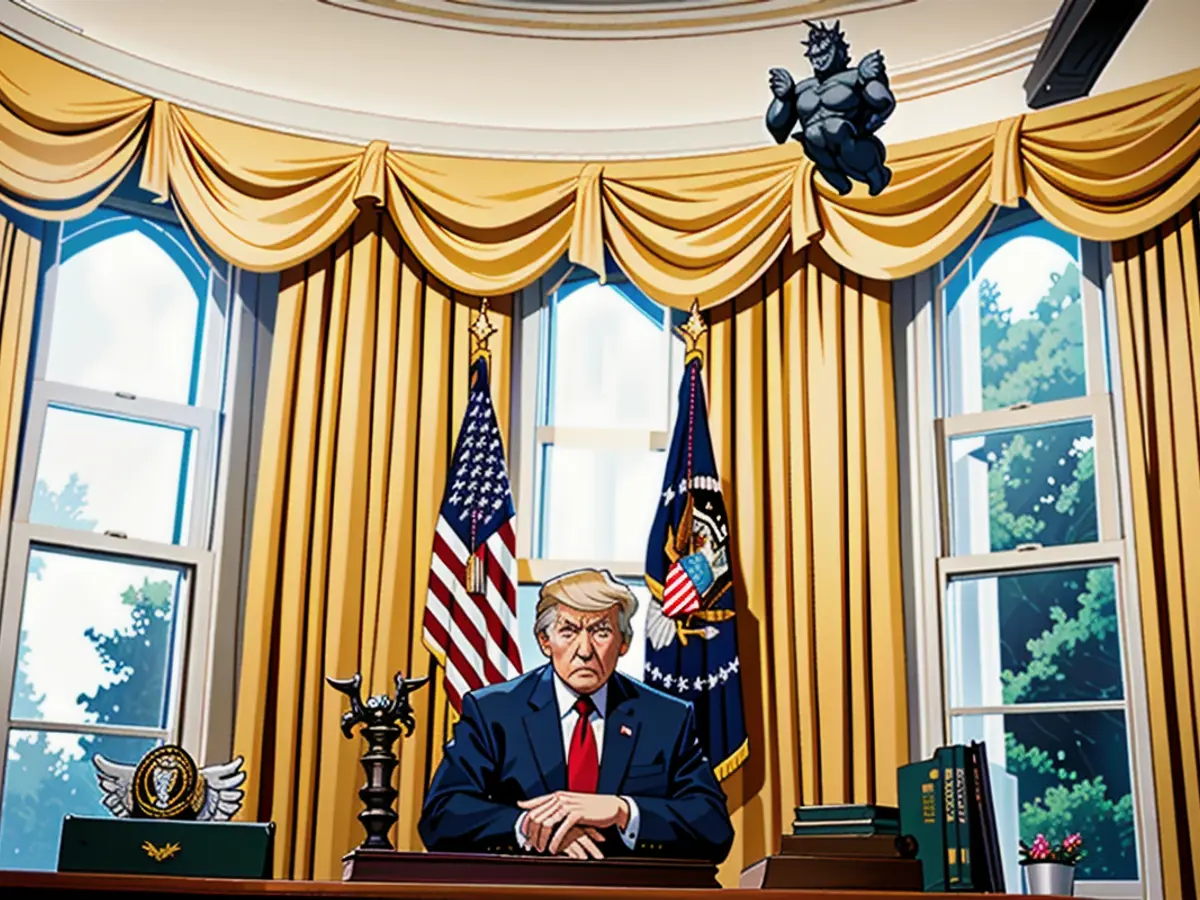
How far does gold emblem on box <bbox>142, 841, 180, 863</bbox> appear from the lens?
2.06 meters

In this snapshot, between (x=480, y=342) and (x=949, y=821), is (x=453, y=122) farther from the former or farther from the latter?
(x=949, y=821)

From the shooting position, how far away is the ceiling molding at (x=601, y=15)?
176 inches

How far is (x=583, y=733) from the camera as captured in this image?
2865mm

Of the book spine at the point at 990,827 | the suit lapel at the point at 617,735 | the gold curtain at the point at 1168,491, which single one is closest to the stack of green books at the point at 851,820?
the book spine at the point at 990,827

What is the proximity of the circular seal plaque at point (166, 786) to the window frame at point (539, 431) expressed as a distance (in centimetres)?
204

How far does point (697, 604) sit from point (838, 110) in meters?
1.68

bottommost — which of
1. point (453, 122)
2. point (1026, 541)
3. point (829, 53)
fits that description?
point (1026, 541)

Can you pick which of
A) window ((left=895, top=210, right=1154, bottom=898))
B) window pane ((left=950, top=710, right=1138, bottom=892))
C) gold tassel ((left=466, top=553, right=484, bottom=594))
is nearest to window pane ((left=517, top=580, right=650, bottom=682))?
gold tassel ((left=466, top=553, right=484, bottom=594))

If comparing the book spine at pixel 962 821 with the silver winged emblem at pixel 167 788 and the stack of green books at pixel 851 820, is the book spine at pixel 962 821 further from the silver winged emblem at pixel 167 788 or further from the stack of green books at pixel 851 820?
the silver winged emblem at pixel 167 788

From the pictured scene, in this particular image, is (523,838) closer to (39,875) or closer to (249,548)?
(39,875)

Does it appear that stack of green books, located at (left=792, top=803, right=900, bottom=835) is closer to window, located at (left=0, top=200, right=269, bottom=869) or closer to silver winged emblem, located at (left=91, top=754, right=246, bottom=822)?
silver winged emblem, located at (left=91, top=754, right=246, bottom=822)

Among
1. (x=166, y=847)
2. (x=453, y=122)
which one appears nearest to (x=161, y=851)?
(x=166, y=847)

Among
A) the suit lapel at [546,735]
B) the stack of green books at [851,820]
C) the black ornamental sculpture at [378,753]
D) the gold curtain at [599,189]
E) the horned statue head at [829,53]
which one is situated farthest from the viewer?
the gold curtain at [599,189]

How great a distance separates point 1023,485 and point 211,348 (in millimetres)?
2530
